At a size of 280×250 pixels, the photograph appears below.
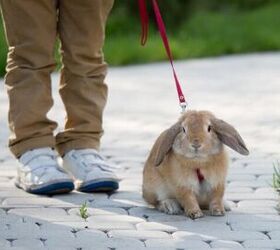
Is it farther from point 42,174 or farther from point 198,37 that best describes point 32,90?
point 198,37

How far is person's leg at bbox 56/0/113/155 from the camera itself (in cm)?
530

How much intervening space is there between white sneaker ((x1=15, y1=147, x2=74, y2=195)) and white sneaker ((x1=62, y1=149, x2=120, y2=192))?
0.10 metres

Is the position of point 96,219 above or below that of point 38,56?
below

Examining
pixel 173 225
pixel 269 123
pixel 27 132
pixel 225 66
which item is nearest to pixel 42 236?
pixel 173 225

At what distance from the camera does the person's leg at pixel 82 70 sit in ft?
17.4

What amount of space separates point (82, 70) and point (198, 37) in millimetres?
8969

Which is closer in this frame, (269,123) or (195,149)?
(195,149)

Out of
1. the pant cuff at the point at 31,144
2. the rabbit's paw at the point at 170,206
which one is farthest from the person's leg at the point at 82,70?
the rabbit's paw at the point at 170,206

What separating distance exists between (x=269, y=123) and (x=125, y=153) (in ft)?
5.22

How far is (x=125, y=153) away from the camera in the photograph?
263 inches

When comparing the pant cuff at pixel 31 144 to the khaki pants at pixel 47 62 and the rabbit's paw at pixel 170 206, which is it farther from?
the rabbit's paw at pixel 170 206

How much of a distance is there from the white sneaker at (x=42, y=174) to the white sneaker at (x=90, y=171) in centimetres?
10

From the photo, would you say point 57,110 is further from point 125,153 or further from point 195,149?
point 195,149

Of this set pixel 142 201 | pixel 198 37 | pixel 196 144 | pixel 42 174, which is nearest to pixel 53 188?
pixel 42 174
